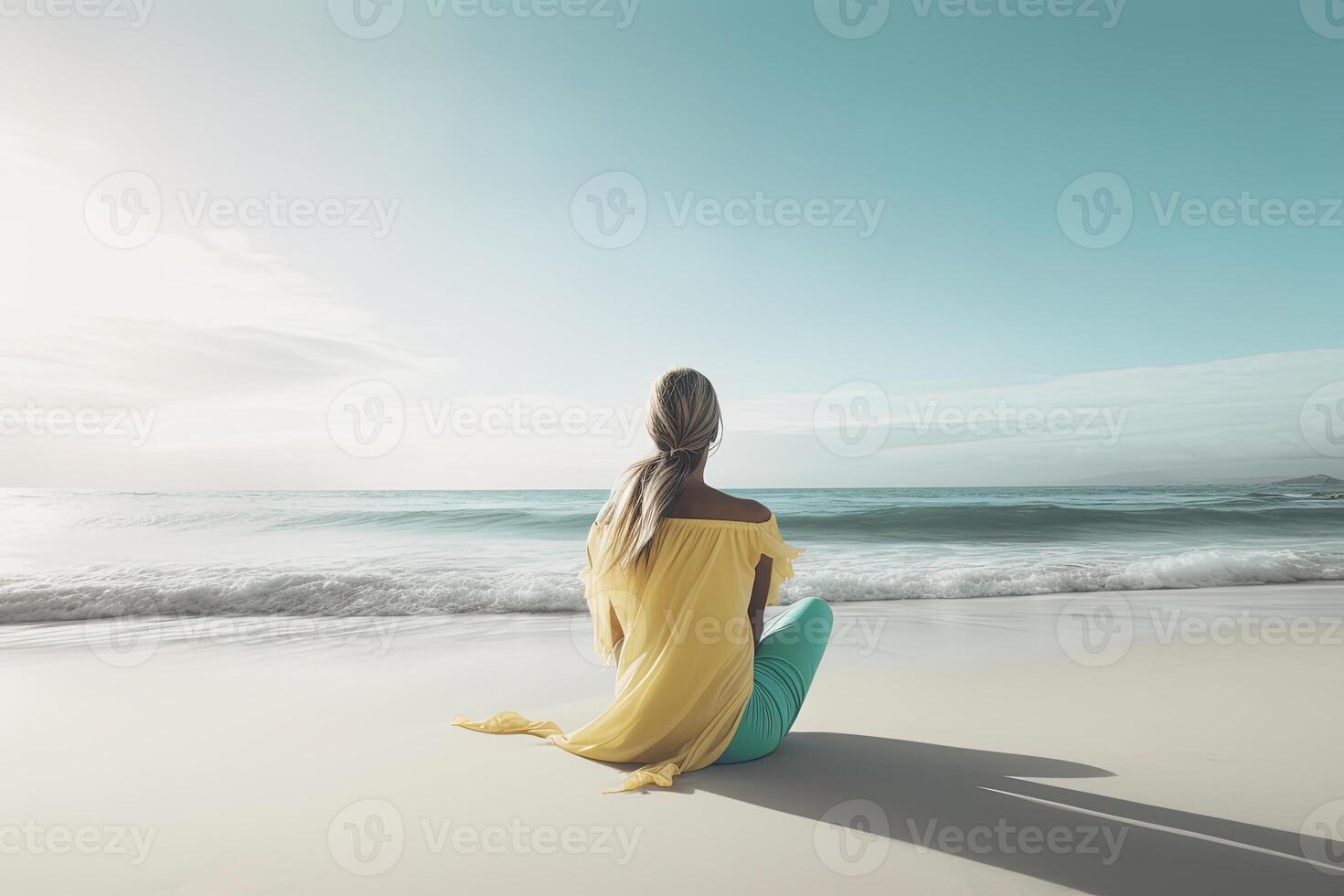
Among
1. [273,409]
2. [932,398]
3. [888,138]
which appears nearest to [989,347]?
[932,398]

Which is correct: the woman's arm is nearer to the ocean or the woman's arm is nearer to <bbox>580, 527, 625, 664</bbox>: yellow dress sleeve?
<bbox>580, 527, 625, 664</bbox>: yellow dress sleeve

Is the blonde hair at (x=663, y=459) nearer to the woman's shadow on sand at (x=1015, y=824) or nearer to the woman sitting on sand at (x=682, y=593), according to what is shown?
the woman sitting on sand at (x=682, y=593)

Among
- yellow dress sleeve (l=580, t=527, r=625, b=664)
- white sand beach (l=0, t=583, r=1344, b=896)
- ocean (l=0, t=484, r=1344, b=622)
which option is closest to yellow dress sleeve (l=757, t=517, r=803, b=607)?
yellow dress sleeve (l=580, t=527, r=625, b=664)

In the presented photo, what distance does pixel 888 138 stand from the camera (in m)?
9.41

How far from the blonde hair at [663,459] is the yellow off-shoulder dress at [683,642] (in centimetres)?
8

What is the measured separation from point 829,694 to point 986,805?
5.36ft

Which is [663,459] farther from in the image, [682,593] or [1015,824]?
[1015,824]

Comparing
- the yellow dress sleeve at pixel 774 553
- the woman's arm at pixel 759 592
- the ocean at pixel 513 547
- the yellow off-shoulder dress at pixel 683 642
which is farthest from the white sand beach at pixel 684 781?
the ocean at pixel 513 547

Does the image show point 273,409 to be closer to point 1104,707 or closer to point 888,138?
point 888,138

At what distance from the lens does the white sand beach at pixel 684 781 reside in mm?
2195

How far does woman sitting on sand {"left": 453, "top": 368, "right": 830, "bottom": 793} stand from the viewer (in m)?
2.74

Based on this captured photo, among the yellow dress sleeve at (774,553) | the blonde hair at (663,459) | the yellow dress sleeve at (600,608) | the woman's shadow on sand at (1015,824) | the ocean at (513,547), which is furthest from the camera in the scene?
the ocean at (513,547)

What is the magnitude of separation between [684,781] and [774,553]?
0.98 metres

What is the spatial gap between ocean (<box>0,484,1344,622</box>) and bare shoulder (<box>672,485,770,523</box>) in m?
5.26
